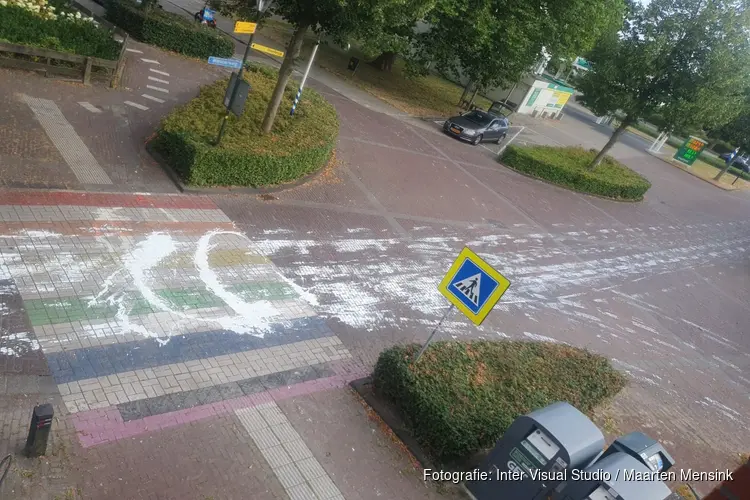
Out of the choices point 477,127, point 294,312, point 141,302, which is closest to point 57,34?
point 141,302

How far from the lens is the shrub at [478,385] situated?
7.01 m

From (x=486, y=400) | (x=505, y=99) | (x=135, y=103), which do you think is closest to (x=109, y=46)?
(x=135, y=103)

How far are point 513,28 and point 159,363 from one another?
20505 millimetres

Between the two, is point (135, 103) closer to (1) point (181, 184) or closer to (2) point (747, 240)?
(1) point (181, 184)

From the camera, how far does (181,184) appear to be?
1132 centimetres

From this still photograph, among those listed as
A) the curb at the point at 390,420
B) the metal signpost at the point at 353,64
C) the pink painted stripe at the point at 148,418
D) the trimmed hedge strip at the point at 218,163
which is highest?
the metal signpost at the point at 353,64

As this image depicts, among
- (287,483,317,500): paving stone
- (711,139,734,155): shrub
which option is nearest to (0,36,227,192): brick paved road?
(287,483,317,500): paving stone

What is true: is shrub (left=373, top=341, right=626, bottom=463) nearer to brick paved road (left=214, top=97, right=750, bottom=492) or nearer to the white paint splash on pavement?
brick paved road (left=214, top=97, right=750, bottom=492)

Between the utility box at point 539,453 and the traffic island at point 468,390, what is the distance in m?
0.59

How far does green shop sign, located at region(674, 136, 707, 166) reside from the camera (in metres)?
36.0

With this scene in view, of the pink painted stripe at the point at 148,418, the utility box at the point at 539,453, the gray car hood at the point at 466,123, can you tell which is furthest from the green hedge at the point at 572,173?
the pink painted stripe at the point at 148,418

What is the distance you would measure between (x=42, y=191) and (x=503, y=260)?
10.3 meters

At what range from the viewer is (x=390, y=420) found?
293 inches

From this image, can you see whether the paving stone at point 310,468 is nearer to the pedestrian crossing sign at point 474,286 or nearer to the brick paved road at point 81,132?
the pedestrian crossing sign at point 474,286
